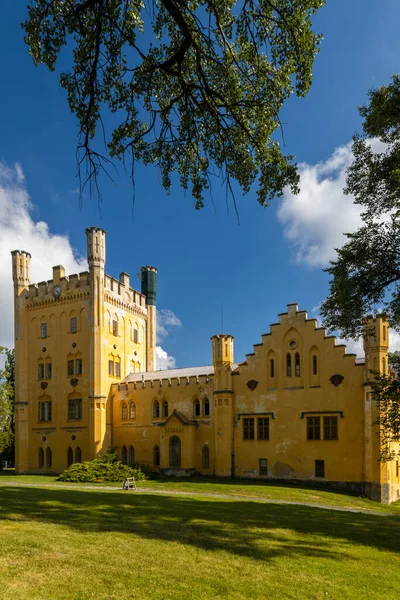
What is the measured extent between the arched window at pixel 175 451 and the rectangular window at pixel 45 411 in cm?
1326

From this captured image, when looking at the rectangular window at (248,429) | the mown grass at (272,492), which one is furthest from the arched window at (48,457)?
the rectangular window at (248,429)

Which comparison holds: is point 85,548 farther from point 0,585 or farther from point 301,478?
point 301,478

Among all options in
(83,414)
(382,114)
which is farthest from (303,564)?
(83,414)

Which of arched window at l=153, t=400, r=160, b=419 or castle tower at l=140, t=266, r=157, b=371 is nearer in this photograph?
arched window at l=153, t=400, r=160, b=419

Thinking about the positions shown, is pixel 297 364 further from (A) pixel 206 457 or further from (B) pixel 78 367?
(B) pixel 78 367

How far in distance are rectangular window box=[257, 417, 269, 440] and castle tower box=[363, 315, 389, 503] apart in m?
6.93

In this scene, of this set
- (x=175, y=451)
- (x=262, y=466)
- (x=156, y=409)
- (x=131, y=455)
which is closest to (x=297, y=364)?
(x=262, y=466)

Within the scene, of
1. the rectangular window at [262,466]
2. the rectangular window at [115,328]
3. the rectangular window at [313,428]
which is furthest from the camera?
the rectangular window at [115,328]

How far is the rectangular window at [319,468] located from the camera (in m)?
32.8

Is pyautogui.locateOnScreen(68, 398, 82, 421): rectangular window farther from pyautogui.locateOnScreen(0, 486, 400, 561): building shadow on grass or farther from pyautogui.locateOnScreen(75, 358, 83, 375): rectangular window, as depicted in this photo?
pyautogui.locateOnScreen(0, 486, 400, 561): building shadow on grass

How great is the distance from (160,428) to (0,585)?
109 ft

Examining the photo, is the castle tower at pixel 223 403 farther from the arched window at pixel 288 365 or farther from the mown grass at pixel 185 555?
the mown grass at pixel 185 555

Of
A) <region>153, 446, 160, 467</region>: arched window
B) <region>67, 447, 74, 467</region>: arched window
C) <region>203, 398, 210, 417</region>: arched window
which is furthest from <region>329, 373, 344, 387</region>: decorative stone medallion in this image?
<region>67, 447, 74, 467</region>: arched window

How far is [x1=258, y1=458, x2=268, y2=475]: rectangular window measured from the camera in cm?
3494
